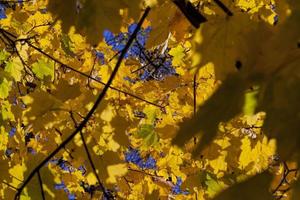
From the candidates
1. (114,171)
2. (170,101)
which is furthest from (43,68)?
(114,171)

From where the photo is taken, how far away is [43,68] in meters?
2.96

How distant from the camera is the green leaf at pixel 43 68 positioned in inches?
116

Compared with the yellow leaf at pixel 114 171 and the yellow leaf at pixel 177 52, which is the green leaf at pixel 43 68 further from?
the yellow leaf at pixel 114 171

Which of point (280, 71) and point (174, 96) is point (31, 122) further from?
point (174, 96)

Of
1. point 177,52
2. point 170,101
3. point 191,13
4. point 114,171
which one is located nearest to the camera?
point 191,13

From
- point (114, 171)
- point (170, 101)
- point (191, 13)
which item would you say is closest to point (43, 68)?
point (170, 101)

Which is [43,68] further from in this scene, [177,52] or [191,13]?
[191,13]

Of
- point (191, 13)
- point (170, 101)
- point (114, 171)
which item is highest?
point (170, 101)

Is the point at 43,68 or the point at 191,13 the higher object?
the point at 43,68

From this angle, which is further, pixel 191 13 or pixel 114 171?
pixel 114 171

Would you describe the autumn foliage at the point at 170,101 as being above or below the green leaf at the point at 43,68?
below

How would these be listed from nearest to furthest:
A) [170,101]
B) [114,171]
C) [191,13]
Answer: [191,13] → [114,171] → [170,101]

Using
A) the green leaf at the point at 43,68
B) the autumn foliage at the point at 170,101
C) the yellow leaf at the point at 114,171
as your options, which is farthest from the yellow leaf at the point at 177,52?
the yellow leaf at the point at 114,171

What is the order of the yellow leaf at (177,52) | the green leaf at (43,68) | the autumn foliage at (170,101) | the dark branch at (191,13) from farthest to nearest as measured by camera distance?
the green leaf at (43,68)
the yellow leaf at (177,52)
the dark branch at (191,13)
the autumn foliage at (170,101)
